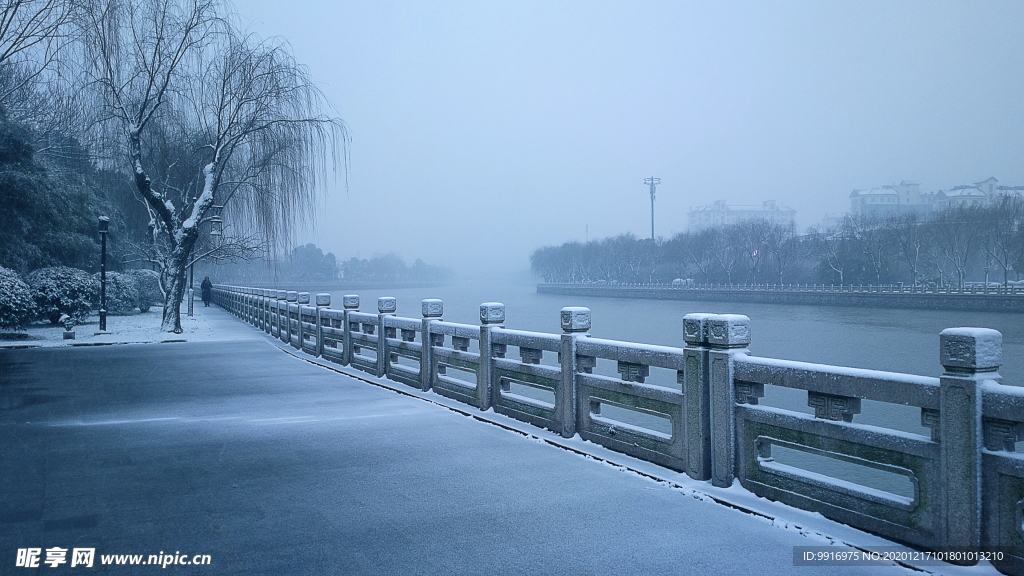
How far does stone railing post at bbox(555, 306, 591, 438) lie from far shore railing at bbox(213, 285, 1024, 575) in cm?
1

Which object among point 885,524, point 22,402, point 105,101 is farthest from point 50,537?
point 105,101

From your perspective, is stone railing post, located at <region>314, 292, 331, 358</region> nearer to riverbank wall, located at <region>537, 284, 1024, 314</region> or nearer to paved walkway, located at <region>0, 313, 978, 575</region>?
paved walkway, located at <region>0, 313, 978, 575</region>

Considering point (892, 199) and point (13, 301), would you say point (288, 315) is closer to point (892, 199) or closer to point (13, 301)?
point (13, 301)

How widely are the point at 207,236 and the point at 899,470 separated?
28387 mm

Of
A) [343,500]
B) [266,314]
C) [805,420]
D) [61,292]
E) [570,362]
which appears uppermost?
[61,292]

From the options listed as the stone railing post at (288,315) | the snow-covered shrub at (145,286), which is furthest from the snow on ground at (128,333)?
the snow-covered shrub at (145,286)

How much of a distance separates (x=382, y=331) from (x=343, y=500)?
21.1 feet

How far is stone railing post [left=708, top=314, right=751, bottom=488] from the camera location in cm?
504

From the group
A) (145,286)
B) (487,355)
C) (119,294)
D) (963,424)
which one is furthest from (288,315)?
(145,286)

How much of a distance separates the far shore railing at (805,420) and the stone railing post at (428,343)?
3.84 feet

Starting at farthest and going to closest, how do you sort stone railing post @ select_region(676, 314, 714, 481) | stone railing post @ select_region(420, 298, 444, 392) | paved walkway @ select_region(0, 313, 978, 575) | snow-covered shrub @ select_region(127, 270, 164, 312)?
snow-covered shrub @ select_region(127, 270, 164, 312), stone railing post @ select_region(420, 298, 444, 392), stone railing post @ select_region(676, 314, 714, 481), paved walkway @ select_region(0, 313, 978, 575)

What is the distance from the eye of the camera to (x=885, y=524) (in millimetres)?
4117

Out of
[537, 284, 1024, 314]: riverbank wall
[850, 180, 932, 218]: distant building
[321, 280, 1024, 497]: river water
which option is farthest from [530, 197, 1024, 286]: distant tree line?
[850, 180, 932, 218]: distant building

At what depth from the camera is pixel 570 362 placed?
22.1ft
